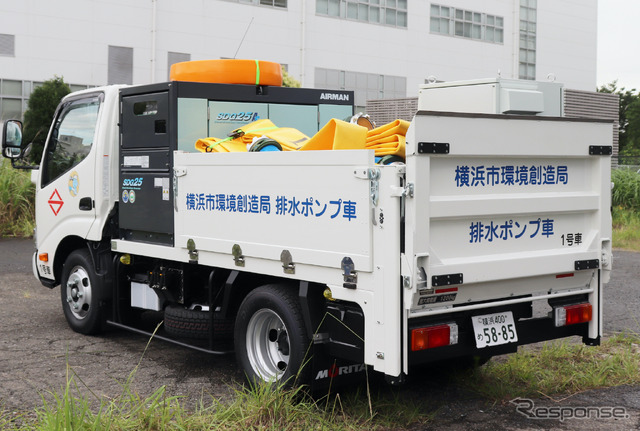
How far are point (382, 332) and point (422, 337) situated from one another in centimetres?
23

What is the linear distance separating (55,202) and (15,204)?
867 cm

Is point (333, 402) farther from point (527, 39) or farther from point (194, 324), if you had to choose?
point (527, 39)

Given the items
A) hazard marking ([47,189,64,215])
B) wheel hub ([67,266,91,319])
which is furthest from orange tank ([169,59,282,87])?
wheel hub ([67,266,91,319])

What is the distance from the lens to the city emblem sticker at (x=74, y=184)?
759cm

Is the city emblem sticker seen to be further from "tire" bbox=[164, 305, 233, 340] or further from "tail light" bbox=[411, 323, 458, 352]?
"tail light" bbox=[411, 323, 458, 352]

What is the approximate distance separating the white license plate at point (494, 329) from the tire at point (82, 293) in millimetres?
3792

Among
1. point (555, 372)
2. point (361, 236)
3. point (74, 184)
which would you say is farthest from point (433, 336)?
point (74, 184)

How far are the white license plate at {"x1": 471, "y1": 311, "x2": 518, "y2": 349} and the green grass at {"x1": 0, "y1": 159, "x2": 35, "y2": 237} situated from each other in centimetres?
1253

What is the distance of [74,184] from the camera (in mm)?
7641

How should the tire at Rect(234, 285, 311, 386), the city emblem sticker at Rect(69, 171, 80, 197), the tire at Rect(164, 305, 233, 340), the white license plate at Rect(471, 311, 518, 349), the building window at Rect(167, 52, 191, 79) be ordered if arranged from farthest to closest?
the building window at Rect(167, 52, 191, 79)
the city emblem sticker at Rect(69, 171, 80, 197)
the tire at Rect(164, 305, 233, 340)
the tire at Rect(234, 285, 311, 386)
the white license plate at Rect(471, 311, 518, 349)

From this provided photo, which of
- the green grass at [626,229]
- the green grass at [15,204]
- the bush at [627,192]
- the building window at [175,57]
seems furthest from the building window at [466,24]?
the green grass at [15,204]

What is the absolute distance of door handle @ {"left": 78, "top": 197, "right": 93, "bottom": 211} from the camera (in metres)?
7.42

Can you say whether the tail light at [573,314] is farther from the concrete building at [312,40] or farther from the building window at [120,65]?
the building window at [120,65]

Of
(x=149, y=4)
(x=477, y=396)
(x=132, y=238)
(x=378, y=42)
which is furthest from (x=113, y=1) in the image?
(x=477, y=396)
